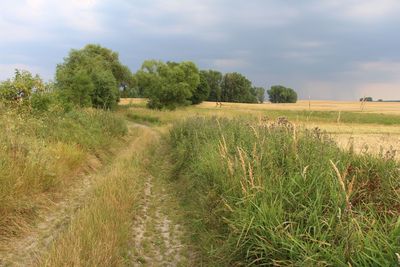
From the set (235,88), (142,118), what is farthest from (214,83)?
(142,118)

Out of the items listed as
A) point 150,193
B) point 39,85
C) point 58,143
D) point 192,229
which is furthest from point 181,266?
point 39,85

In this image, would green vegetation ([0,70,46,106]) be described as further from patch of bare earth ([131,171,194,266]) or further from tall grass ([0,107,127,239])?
patch of bare earth ([131,171,194,266])

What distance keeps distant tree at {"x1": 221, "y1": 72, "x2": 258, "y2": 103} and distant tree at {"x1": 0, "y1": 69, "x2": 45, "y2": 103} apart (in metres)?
102

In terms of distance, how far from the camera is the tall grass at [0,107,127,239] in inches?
236

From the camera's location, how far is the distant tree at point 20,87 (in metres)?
13.5

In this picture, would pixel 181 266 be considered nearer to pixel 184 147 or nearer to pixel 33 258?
pixel 33 258

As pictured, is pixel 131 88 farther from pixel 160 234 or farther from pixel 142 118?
pixel 160 234

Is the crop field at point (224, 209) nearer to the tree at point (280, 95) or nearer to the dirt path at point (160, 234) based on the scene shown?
the dirt path at point (160, 234)

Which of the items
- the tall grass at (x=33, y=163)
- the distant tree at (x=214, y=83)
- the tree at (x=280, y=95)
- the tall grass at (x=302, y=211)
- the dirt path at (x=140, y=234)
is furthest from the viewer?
the tree at (x=280, y=95)

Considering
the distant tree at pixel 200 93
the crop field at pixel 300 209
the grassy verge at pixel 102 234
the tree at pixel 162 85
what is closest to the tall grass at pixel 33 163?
the grassy verge at pixel 102 234

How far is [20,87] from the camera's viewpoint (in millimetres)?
13969

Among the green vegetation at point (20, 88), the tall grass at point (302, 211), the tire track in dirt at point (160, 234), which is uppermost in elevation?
the green vegetation at point (20, 88)

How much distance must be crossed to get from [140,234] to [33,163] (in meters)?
3.00

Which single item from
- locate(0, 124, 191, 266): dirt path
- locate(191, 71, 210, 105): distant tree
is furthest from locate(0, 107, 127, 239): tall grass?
locate(191, 71, 210, 105): distant tree
